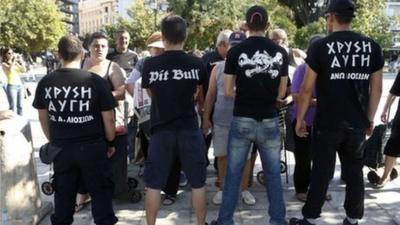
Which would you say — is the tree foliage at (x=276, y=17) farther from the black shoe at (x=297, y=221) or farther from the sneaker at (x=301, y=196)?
the black shoe at (x=297, y=221)

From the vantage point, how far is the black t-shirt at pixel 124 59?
6180 millimetres

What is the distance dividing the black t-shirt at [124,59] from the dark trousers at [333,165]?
9.80ft

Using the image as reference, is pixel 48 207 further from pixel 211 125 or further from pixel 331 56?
pixel 331 56

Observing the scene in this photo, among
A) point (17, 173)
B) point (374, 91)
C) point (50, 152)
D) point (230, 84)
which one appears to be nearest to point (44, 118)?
point (50, 152)

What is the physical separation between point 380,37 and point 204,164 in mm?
36278

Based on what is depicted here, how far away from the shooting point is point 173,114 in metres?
3.79

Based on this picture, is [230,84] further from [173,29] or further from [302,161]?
[302,161]

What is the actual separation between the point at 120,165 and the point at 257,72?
188 cm

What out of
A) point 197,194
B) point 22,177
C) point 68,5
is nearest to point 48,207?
point 22,177

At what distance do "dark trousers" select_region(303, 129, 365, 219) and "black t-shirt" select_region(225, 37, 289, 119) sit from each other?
0.51m

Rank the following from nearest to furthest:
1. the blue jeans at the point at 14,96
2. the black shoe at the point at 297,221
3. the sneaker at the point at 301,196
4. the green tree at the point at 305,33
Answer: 1. the black shoe at the point at 297,221
2. the sneaker at the point at 301,196
3. the blue jeans at the point at 14,96
4. the green tree at the point at 305,33

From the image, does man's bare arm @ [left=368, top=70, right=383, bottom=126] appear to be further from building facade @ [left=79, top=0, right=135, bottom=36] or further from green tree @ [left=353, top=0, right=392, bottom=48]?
building facade @ [left=79, top=0, right=135, bottom=36]

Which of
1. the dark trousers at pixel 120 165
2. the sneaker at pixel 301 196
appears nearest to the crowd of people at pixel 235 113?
the dark trousers at pixel 120 165

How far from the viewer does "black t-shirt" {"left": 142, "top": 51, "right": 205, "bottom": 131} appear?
3.72 meters
